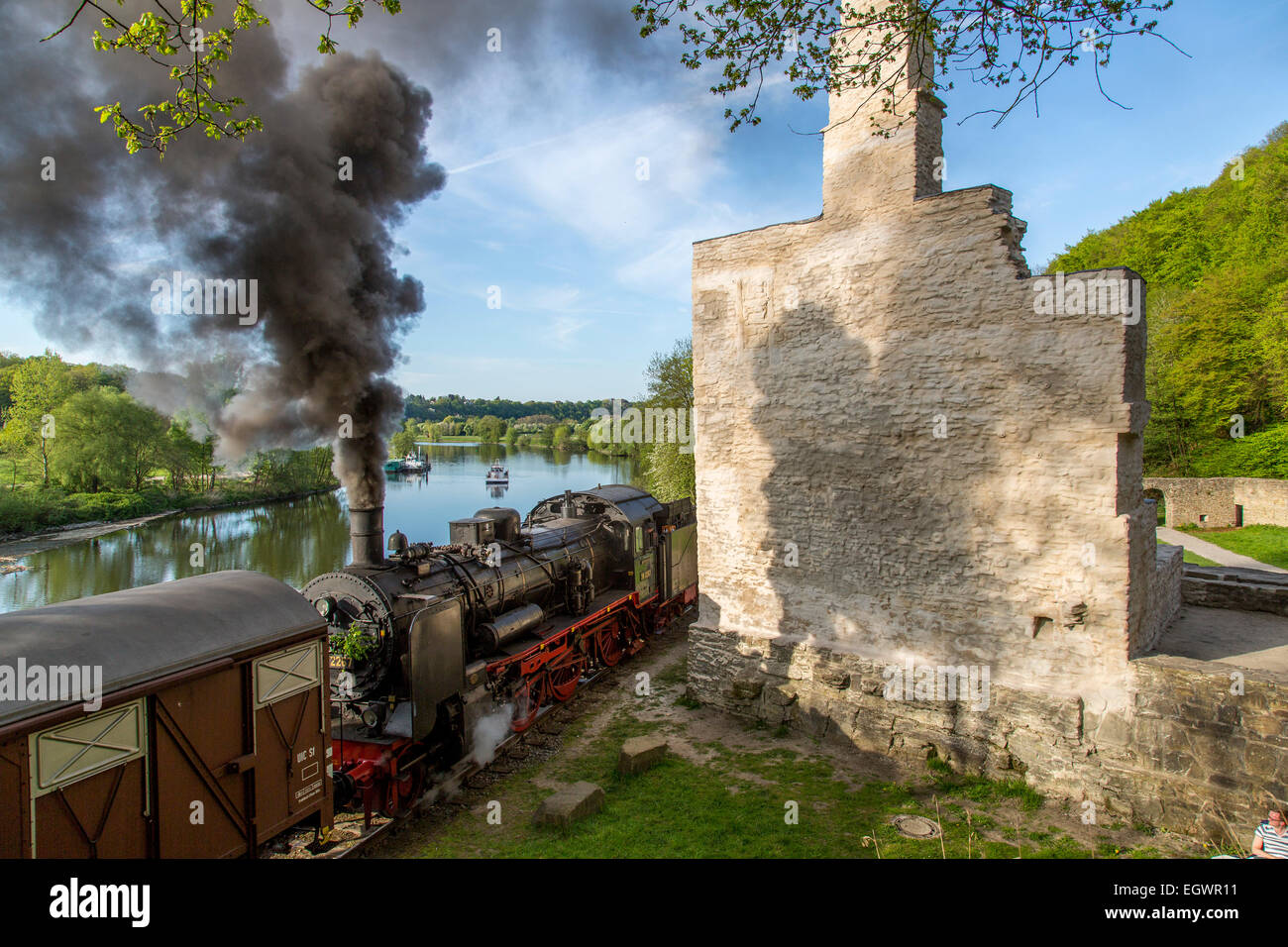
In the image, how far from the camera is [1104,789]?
23.3 ft

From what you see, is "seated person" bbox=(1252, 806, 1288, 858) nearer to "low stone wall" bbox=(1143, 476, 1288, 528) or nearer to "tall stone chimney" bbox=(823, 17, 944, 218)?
"tall stone chimney" bbox=(823, 17, 944, 218)

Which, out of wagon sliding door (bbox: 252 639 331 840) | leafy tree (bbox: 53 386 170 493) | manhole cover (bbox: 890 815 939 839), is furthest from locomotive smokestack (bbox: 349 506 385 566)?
leafy tree (bbox: 53 386 170 493)

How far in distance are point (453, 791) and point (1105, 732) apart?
7.51 m

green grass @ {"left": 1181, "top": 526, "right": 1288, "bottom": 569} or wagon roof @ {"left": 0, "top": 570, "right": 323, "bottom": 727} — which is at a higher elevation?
wagon roof @ {"left": 0, "top": 570, "right": 323, "bottom": 727}

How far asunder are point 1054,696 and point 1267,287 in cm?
2505

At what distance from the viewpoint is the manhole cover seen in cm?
682

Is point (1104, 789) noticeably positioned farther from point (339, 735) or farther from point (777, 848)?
point (339, 735)

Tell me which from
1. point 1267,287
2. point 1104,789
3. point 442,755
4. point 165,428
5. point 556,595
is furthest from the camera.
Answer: point 165,428

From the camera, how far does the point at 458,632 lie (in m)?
8.19

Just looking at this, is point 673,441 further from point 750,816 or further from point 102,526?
point 102,526

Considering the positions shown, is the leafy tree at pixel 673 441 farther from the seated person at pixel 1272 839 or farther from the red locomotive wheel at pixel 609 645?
the seated person at pixel 1272 839

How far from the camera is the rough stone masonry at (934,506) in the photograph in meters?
7.12

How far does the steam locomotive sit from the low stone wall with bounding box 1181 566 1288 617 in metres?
9.41

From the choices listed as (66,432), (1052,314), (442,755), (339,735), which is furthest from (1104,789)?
(66,432)
